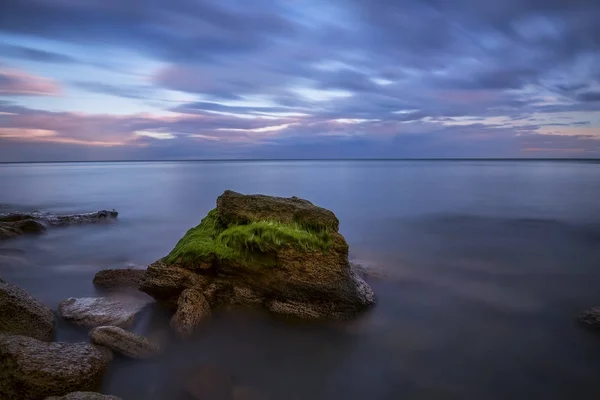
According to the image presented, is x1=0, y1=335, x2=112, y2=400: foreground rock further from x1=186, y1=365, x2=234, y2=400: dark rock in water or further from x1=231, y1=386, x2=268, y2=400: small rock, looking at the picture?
x1=231, y1=386, x2=268, y2=400: small rock

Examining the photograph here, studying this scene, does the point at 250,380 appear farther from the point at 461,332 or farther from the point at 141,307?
the point at 461,332

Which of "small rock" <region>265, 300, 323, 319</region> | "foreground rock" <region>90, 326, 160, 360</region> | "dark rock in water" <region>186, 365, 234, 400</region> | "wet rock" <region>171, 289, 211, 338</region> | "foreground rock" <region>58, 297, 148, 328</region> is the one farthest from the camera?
"small rock" <region>265, 300, 323, 319</region>

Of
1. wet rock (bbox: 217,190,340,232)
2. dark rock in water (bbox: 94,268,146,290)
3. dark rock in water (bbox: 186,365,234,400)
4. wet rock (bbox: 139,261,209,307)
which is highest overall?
wet rock (bbox: 217,190,340,232)

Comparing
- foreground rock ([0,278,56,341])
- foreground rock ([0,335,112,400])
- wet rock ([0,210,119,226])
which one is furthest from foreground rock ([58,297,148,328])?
wet rock ([0,210,119,226])

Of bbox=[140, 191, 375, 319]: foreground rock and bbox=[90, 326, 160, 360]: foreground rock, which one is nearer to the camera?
bbox=[90, 326, 160, 360]: foreground rock

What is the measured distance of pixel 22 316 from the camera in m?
6.96

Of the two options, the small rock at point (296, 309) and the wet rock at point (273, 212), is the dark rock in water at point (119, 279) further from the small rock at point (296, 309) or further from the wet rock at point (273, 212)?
the small rock at point (296, 309)

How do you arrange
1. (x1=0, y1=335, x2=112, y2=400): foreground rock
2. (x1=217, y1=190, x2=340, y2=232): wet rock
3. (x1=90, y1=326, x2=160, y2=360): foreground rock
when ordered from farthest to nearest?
(x1=217, y1=190, x2=340, y2=232): wet rock
(x1=90, y1=326, x2=160, y2=360): foreground rock
(x1=0, y1=335, x2=112, y2=400): foreground rock

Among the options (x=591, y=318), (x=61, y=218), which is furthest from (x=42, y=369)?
(x=61, y=218)

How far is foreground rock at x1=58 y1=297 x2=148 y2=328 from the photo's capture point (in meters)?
7.67

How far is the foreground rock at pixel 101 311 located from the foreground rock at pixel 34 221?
9.88 meters

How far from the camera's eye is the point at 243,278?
334 inches

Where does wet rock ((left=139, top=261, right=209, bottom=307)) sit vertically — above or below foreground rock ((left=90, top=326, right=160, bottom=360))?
above

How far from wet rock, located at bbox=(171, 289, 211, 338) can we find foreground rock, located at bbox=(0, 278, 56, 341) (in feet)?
7.39
